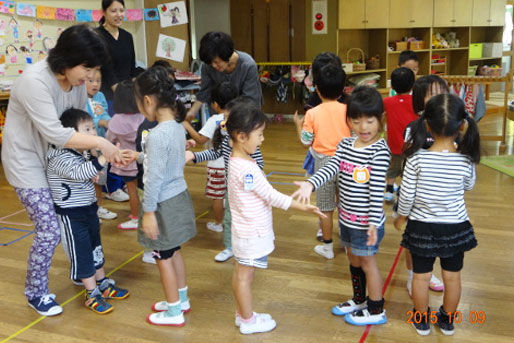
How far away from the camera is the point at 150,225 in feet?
7.12

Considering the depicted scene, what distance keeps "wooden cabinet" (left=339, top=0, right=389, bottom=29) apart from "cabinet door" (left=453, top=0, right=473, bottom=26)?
1565 mm

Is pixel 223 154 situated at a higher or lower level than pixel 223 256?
higher

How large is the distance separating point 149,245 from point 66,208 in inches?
18.4

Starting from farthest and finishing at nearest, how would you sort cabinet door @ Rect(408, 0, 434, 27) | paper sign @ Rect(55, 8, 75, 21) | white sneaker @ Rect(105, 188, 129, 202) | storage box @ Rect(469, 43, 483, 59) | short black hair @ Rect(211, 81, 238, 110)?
storage box @ Rect(469, 43, 483, 59) → cabinet door @ Rect(408, 0, 434, 27) → paper sign @ Rect(55, 8, 75, 21) → white sneaker @ Rect(105, 188, 129, 202) → short black hair @ Rect(211, 81, 238, 110)

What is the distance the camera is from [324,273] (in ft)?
9.42

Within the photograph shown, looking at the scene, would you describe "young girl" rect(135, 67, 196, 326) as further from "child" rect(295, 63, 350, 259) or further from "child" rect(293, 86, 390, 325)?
"child" rect(295, 63, 350, 259)

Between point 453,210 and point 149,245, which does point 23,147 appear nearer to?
point 149,245

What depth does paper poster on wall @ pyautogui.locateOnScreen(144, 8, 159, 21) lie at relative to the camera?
685 cm

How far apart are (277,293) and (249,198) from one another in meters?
0.79

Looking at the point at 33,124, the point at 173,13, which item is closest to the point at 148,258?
the point at 33,124

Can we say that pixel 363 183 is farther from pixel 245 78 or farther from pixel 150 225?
pixel 245 78

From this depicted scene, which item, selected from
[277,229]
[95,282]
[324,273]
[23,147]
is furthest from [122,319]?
[277,229]

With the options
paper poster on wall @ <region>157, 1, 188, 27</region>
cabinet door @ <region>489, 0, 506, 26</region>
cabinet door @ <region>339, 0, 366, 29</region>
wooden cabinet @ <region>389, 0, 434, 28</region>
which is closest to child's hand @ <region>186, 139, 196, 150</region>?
paper poster on wall @ <region>157, 1, 188, 27</region>

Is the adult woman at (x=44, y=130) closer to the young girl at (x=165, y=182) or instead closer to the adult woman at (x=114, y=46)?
the young girl at (x=165, y=182)
